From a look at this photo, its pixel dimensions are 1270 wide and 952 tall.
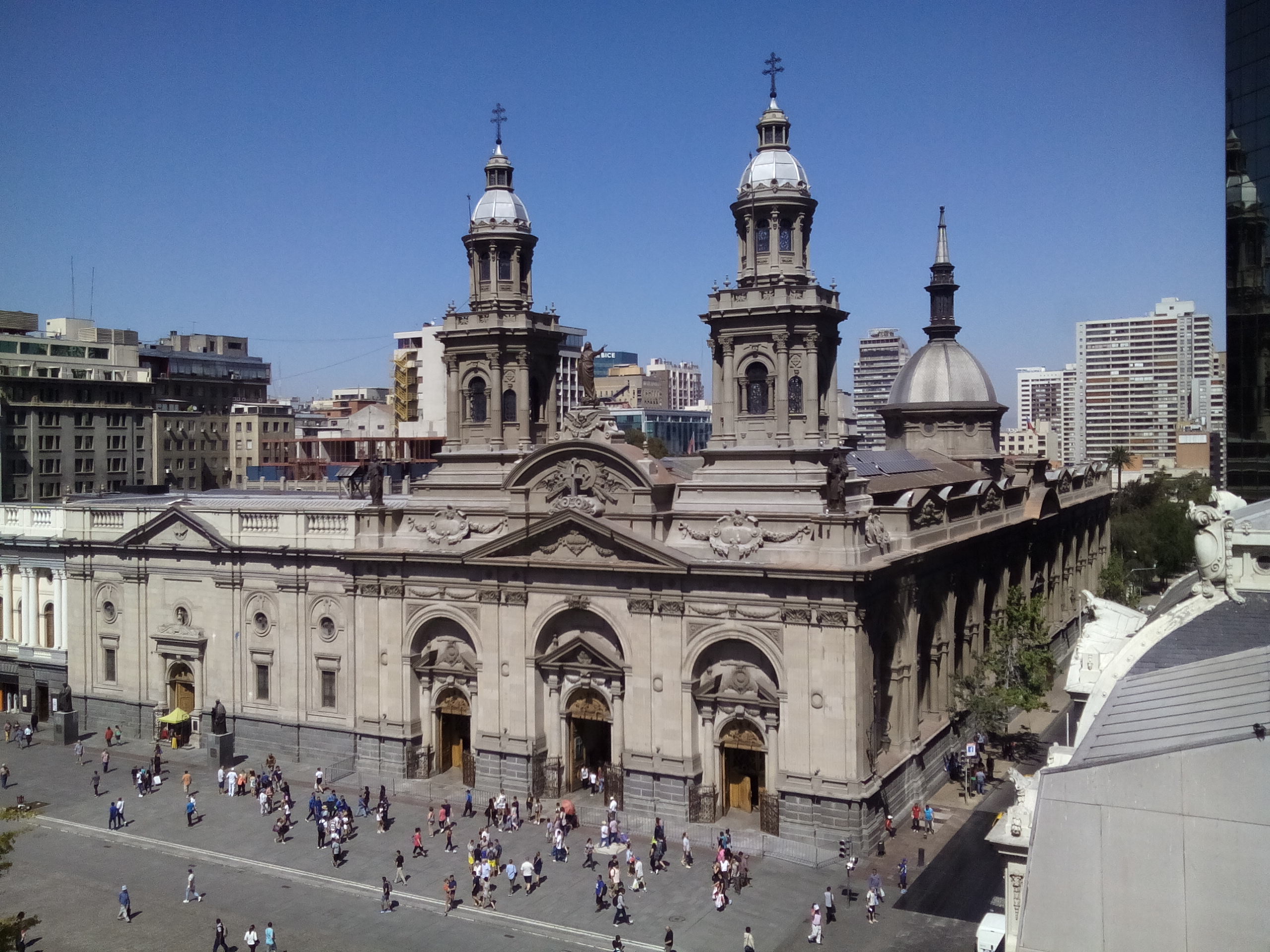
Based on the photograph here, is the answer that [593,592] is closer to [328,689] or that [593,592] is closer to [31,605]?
[328,689]

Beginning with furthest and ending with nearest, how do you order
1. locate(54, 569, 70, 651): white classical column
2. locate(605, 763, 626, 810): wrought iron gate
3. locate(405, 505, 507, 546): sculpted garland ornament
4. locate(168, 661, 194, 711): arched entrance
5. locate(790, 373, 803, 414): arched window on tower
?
locate(54, 569, 70, 651): white classical column, locate(168, 661, 194, 711): arched entrance, locate(405, 505, 507, 546): sculpted garland ornament, locate(790, 373, 803, 414): arched window on tower, locate(605, 763, 626, 810): wrought iron gate

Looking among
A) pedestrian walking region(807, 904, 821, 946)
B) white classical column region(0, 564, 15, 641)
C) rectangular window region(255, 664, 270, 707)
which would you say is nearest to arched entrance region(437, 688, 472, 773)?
rectangular window region(255, 664, 270, 707)

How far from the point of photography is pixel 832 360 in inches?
1969

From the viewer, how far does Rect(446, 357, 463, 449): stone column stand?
57375mm

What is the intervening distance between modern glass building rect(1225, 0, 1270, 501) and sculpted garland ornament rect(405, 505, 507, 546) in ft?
118

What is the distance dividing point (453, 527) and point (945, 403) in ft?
143

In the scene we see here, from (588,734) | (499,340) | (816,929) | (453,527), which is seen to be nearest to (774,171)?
(499,340)

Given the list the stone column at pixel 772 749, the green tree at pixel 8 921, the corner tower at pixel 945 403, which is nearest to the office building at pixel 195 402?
the corner tower at pixel 945 403

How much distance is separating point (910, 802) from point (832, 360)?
19021 millimetres

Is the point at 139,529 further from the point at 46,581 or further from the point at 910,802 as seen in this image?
the point at 910,802

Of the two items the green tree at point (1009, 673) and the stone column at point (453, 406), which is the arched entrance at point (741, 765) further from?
the stone column at point (453, 406)

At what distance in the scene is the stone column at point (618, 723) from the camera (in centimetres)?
4778

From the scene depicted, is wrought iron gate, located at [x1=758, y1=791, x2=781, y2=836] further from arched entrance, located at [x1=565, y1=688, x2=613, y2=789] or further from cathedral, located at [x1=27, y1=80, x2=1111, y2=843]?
arched entrance, located at [x1=565, y1=688, x2=613, y2=789]

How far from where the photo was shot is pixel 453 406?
57.8 metres
